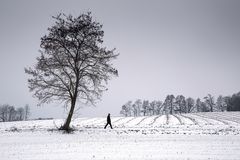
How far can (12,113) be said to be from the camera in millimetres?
127250

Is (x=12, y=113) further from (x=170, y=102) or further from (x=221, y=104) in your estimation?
(x=221, y=104)

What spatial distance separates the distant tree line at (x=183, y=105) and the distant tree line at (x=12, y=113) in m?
61.4

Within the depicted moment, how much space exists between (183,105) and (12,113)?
313ft

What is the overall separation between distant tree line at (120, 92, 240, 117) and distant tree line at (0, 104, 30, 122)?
2417 inches

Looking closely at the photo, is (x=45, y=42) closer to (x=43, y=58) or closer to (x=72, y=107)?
(x=43, y=58)

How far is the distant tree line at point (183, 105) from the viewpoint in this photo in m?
115

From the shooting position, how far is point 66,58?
24031mm

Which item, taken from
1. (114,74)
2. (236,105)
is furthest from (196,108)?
(114,74)

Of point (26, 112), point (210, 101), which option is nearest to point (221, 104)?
point (210, 101)

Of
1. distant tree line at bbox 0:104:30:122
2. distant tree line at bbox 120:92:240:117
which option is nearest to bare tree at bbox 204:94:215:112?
distant tree line at bbox 120:92:240:117

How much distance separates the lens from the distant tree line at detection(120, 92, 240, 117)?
115 m

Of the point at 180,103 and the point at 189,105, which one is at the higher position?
the point at 180,103

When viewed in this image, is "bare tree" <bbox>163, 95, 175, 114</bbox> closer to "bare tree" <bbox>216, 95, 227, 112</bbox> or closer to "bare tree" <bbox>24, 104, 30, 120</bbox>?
"bare tree" <bbox>216, 95, 227, 112</bbox>

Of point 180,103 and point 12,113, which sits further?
point 12,113
